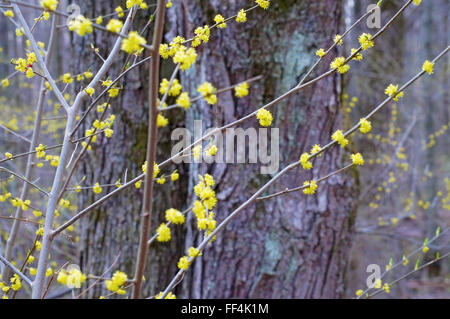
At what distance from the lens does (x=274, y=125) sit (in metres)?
2.29

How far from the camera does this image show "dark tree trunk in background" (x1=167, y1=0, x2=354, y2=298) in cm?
226

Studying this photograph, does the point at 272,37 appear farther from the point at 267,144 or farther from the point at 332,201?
the point at 332,201

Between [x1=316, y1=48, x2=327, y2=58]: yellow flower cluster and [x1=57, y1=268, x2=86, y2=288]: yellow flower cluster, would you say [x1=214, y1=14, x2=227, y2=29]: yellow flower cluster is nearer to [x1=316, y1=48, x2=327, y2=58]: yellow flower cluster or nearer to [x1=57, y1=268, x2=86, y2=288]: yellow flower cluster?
[x1=316, y1=48, x2=327, y2=58]: yellow flower cluster

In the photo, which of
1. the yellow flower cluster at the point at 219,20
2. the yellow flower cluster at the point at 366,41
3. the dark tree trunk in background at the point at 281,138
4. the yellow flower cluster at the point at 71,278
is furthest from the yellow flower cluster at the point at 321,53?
the yellow flower cluster at the point at 71,278

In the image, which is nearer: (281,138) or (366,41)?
(366,41)

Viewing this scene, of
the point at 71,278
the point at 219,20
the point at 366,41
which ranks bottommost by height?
the point at 71,278

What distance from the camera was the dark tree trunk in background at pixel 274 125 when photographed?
7.40 ft

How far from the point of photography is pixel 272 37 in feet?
7.47

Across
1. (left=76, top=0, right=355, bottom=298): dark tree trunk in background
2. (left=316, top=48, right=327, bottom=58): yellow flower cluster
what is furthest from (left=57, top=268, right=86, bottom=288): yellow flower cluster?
(left=76, top=0, right=355, bottom=298): dark tree trunk in background

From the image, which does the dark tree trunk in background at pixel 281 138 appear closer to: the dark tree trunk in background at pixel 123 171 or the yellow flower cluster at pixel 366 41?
the dark tree trunk in background at pixel 123 171

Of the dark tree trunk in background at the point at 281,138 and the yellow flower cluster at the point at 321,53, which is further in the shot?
the dark tree trunk in background at the point at 281,138

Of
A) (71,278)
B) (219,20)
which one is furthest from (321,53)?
(71,278)

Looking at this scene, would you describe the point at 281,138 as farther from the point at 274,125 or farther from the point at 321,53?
the point at 321,53
